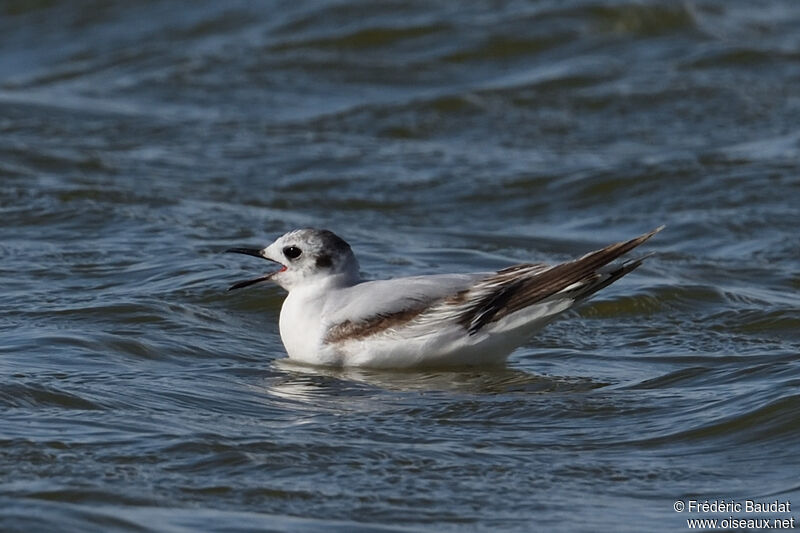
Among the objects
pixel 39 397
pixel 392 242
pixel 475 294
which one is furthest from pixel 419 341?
pixel 392 242

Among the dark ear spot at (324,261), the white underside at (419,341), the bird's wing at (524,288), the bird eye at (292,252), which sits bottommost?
the white underside at (419,341)

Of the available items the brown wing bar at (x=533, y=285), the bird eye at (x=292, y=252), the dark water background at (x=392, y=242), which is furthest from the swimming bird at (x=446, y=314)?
the bird eye at (x=292, y=252)

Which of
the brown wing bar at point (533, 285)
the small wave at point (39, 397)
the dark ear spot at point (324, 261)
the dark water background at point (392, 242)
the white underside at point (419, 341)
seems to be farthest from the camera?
the dark ear spot at point (324, 261)

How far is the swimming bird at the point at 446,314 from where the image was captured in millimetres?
6980

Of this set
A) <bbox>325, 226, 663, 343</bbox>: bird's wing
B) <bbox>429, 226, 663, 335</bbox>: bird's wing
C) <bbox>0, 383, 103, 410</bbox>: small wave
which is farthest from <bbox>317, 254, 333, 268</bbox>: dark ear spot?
<bbox>0, 383, 103, 410</bbox>: small wave

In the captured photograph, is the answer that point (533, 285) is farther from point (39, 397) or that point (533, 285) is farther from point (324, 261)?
point (39, 397)

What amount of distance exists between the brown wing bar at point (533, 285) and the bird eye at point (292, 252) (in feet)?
3.21

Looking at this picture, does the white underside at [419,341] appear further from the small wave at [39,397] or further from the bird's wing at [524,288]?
the small wave at [39,397]

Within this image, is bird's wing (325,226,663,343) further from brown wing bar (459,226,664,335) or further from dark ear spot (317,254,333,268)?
dark ear spot (317,254,333,268)

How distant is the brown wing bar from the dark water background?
0.32 meters

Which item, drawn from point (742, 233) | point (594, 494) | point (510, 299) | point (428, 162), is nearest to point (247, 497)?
point (594, 494)

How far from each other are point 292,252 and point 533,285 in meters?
1.27

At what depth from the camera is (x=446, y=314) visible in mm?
7039

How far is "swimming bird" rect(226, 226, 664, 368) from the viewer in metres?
6.98
